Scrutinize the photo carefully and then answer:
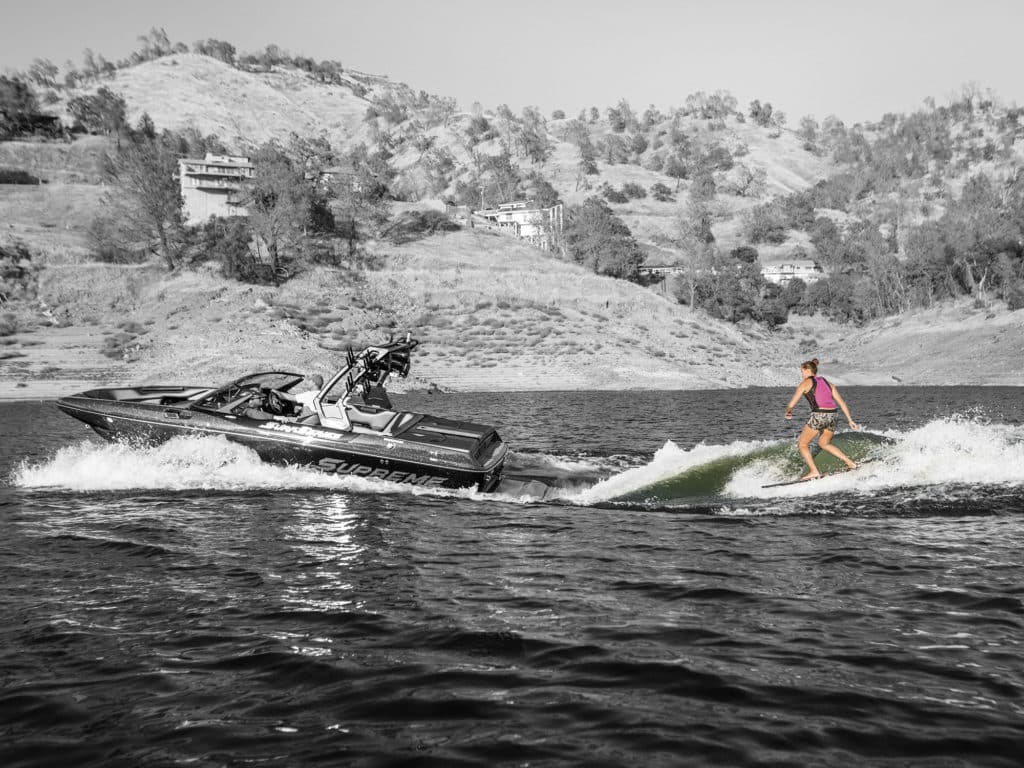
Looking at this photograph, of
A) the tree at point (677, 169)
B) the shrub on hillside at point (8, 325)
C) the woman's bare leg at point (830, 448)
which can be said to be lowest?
the woman's bare leg at point (830, 448)

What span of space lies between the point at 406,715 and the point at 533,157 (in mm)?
170908

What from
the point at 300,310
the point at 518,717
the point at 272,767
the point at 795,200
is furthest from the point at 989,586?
the point at 795,200

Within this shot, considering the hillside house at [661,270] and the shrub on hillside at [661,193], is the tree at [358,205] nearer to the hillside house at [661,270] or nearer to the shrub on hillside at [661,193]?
the hillside house at [661,270]

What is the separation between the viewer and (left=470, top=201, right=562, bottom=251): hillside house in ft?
367

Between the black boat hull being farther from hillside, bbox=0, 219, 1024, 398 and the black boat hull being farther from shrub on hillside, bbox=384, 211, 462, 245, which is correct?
shrub on hillside, bbox=384, 211, 462, 245

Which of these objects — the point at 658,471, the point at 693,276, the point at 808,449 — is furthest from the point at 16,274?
the point at 808,449

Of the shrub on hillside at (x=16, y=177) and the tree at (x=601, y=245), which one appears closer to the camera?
the tree at (x=601, y=245)

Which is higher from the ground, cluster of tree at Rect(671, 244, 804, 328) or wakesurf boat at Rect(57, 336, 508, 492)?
cluster of tree at Rect(671, 244, 804, 328)

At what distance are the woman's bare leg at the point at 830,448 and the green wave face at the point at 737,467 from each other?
24cm

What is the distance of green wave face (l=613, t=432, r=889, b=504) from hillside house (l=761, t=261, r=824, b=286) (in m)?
86.3

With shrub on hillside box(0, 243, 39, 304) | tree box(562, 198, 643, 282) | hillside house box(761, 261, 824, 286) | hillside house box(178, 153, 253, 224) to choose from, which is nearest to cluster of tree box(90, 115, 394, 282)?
hillside house box(178, 153, 253, 224)

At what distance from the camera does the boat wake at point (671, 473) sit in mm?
15672

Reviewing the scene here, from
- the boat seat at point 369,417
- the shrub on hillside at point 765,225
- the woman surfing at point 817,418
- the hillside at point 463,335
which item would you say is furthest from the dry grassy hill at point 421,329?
the shrub on hillside at point 765,225

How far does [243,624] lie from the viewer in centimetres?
887
